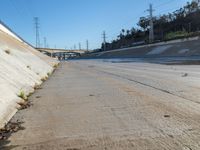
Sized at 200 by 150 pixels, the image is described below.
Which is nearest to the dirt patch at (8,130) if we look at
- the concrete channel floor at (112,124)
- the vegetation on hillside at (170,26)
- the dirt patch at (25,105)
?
the concrete channel floor at (112,124)

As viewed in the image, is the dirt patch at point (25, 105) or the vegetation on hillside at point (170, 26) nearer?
the dirt patch at point (25, 105)

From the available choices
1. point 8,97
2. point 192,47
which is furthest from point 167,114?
point 192,47

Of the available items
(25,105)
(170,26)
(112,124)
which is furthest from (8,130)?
(170,26)

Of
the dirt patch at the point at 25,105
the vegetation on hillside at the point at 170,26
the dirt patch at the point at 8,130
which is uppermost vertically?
the vegetation on hillside at the point at 170,26

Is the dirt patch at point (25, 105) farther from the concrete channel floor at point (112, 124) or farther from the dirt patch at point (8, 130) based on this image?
the dirt patch at point (8, 130)

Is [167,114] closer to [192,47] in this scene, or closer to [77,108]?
[77,108]

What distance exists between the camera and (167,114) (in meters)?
7.37

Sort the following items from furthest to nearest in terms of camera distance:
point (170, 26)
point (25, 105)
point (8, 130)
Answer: point (170, 26) → point (25, 105) → point (8, 130)

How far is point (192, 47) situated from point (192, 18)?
5396cm

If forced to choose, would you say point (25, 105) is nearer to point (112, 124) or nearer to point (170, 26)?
point (112, 124)

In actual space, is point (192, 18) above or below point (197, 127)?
above

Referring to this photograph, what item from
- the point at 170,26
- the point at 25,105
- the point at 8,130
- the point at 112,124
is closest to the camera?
the point at 8,130

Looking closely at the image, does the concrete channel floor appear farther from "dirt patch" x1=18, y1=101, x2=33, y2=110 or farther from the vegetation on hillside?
Answer: the vegetation on hillside

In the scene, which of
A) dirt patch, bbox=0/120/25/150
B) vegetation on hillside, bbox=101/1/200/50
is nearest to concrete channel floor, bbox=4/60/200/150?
dirt patch, bbox=0/120/25/150
